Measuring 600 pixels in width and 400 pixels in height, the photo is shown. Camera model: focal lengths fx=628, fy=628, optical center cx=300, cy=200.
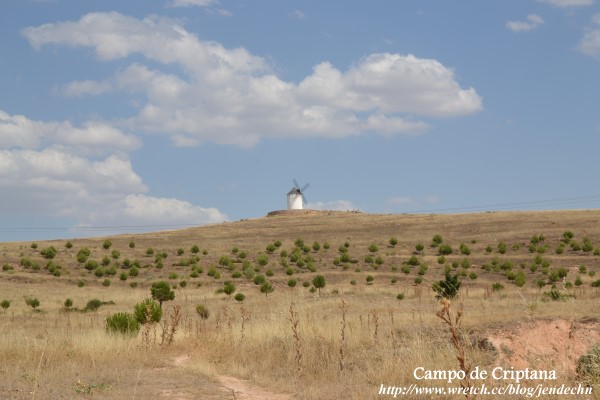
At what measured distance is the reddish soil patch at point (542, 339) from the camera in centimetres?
963

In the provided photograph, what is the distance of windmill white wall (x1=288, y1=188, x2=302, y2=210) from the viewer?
370ft

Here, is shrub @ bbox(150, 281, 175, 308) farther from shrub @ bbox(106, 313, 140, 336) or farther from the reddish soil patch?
the reddish soil patch

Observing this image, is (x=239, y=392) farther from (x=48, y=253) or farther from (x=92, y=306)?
(x=48, y=253)

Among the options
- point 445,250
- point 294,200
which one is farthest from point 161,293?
point 294,200

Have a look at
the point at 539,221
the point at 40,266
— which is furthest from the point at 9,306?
the point at 539,221

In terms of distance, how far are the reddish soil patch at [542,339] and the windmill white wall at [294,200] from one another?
3971 inches

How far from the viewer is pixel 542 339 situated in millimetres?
11016

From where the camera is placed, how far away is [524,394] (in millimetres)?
7070

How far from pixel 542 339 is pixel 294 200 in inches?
4029

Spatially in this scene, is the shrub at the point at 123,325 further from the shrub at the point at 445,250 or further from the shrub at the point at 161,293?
the shrub at the point at 445,250

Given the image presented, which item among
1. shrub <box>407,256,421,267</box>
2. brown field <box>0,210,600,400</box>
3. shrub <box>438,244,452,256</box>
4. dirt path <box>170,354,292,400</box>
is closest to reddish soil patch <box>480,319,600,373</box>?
brown field <box>0,210,600,400</box>

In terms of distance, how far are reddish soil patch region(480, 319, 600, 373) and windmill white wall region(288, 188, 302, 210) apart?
100871 millimetres

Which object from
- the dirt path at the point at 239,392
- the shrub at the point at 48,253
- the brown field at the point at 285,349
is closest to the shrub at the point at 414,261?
the brown field at the point at 285,349

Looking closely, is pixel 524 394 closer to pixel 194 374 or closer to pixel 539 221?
pixel 194 374
